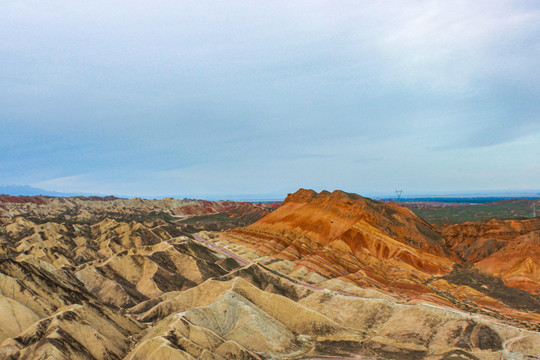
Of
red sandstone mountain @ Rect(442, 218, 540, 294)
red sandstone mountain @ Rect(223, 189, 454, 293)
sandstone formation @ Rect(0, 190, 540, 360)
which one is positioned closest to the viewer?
sandstone formation @ Rect(0, 190, 540, 360)

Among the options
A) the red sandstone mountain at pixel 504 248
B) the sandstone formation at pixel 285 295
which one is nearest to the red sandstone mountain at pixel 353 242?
the sandstone formation at pixel 285 295

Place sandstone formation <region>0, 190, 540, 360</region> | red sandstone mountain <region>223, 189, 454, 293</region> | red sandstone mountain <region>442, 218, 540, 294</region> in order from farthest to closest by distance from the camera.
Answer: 1. red sandstone mountain <region>223, 189, 454, 293</region>
2. red sandstone mountain <region>442, 218, 540, 294</region>
3. sandstone formation <region>0, 190, 540, 360</region>

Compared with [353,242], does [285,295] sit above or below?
below

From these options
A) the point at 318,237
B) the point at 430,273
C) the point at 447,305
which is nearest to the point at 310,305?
the point at 447,305

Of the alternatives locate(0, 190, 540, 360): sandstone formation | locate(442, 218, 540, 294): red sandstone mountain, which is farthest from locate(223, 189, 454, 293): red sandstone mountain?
locate(442, 218, 540, 294): red sandstone mountain

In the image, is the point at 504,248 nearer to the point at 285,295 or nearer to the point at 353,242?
the point at 353,242

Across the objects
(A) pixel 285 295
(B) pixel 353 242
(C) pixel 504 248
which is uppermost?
(B) pixel 353 242

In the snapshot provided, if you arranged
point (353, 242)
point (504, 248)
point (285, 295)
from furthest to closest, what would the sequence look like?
point (353, 242), point (504, 248), point (285, 295)

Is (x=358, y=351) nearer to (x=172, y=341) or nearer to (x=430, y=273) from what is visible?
(x=172, y=341)

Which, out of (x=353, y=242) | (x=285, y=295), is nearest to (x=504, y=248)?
(x=353, y=242)

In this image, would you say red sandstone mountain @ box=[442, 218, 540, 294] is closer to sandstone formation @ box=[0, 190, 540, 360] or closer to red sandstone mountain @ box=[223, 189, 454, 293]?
sandstone formation @ box=[0, 190, 540, 360]

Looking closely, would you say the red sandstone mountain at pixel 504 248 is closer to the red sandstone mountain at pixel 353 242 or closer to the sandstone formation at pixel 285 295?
the sandstone formation at pixel 285 295
